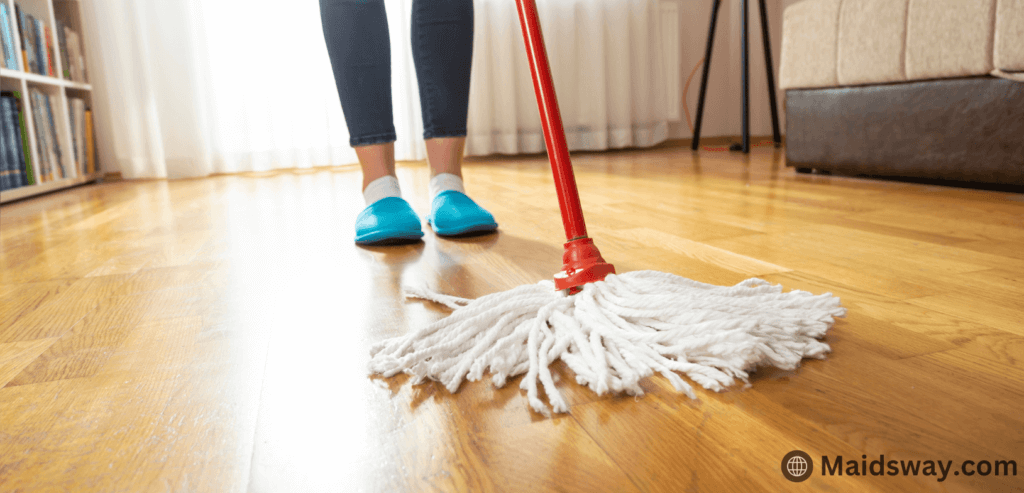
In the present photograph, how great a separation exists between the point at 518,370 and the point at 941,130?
3.96ft

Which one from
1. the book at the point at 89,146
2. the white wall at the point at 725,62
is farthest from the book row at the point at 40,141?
the white wall at the point at 725,62

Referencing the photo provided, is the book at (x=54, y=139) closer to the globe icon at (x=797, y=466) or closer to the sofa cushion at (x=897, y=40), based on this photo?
the sofa cushion at (x=897, y=40)

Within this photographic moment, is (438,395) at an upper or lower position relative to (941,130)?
lower

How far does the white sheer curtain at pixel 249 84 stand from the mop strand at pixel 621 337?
2.31 m

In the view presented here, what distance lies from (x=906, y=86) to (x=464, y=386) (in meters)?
1.30

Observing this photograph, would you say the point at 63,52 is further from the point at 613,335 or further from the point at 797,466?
the point at 797,466

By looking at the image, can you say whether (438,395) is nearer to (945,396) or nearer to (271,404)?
(271,404)

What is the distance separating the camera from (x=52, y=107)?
2301 mm

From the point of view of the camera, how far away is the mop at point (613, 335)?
0.43 metres

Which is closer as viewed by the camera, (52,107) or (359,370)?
(359,370)

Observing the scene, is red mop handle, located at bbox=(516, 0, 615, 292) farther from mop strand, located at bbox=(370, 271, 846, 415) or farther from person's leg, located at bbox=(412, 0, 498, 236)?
person's leg, located at bbox=(412, 0, 498, 236)

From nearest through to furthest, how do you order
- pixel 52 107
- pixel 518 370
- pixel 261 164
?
pixel 518 370 < pixel 52 107 < pixel 261 164

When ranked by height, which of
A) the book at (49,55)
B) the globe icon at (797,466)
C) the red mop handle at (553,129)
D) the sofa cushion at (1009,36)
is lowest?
the globe icon at (797,466)

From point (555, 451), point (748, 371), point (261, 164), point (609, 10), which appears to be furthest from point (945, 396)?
point (609, 10)
